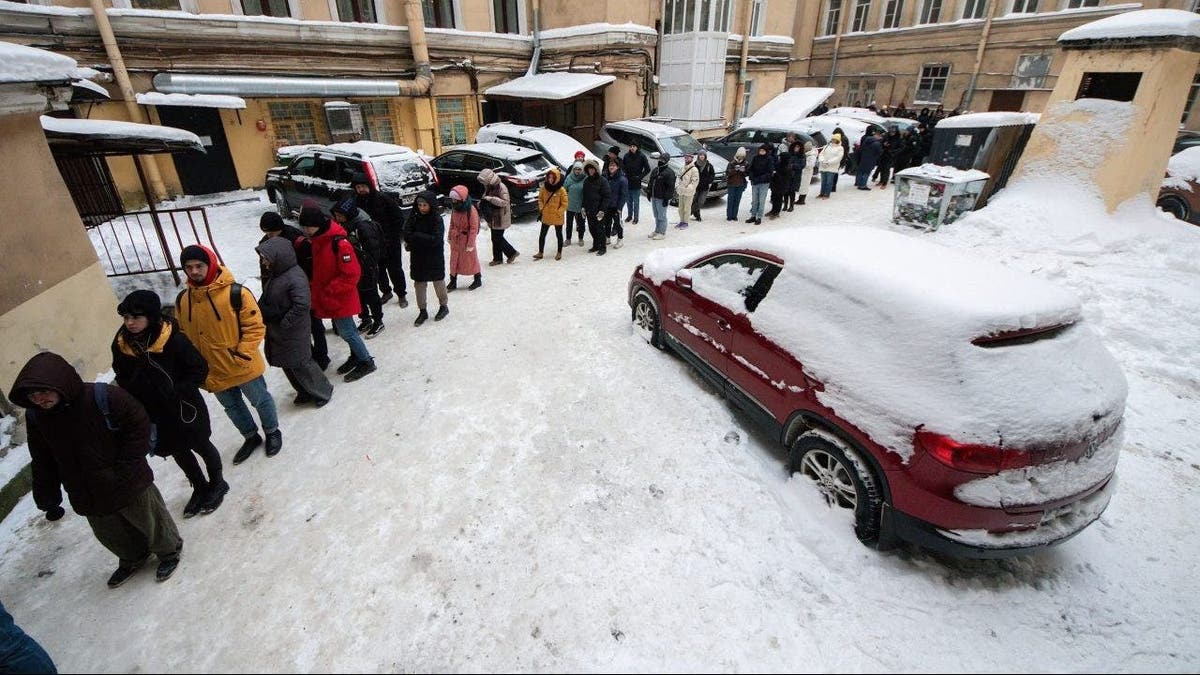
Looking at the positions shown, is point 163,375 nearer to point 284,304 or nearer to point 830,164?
point 284,304

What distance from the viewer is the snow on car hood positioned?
268cm

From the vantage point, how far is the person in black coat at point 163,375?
3.07 meters

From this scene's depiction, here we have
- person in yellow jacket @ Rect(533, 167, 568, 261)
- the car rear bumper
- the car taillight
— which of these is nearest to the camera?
the car taillight

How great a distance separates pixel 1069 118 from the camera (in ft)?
27.8

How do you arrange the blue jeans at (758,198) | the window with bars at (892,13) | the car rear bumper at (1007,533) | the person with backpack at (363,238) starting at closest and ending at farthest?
the car rear bumper at (1007,533)
the person with backpack at (363,238)
the blue jeans at (758,198)
the window with bars at (892,13)

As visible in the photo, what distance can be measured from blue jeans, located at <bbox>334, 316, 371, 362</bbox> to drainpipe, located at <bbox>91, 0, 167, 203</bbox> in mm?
8238

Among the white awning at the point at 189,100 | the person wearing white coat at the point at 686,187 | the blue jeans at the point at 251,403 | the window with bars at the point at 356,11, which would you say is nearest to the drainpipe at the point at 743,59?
the person wearing white coat at the point at 686,187

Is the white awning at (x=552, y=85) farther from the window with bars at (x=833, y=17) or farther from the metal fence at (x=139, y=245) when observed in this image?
the window with bars at (x=833, y=17)

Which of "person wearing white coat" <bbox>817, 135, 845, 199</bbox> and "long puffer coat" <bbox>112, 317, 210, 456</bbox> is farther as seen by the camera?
"person wearing white coat" <bbox>817, 135, 845, 199</bbox>

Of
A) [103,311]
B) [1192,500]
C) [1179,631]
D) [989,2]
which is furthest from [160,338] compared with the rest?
[989,2]

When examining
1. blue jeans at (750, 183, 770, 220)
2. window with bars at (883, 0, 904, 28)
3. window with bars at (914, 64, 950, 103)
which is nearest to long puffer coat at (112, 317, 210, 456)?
blue jeans at (750, 183, 770, 220)

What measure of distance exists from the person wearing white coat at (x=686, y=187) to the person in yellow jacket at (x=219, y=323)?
8.13 metres

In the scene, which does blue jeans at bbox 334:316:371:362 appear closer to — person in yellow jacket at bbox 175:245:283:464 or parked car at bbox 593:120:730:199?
person in yellow jacket at bbox 175:245:283:464

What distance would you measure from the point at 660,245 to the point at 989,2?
67.7ft
